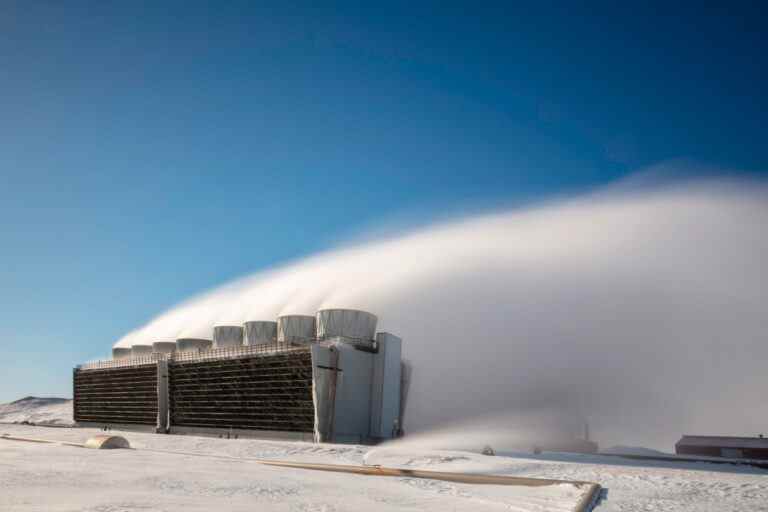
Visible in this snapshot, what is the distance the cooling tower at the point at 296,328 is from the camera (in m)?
85.2

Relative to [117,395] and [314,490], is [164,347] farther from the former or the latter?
[314,490]

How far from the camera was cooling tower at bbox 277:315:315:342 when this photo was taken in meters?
85.2

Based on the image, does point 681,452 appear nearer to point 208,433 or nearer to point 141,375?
point 208,433

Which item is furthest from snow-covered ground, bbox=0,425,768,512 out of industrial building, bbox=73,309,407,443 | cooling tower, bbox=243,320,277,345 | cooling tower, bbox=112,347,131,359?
cooling tower, bbox=112,347,131,359

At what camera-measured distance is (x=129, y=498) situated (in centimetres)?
1734

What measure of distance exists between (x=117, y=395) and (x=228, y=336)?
91.0 ft

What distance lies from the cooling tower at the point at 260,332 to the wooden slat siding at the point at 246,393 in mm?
7608

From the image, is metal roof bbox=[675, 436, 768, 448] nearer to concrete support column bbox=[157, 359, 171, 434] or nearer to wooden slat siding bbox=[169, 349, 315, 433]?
wooden slat siding bbox=[169, 349, 315, 433]

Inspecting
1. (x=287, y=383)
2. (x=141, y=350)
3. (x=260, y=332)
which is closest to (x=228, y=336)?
(x=260, y=332)

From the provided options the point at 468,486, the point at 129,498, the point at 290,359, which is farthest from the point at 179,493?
the point at 290,359

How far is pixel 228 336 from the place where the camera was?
3784 inches

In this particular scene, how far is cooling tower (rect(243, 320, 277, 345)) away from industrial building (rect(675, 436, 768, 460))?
6351 centimetres

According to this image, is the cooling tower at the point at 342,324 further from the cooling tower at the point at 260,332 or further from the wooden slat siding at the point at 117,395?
the wooden slat siding at the point at 117,395

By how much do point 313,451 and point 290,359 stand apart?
27.2m
